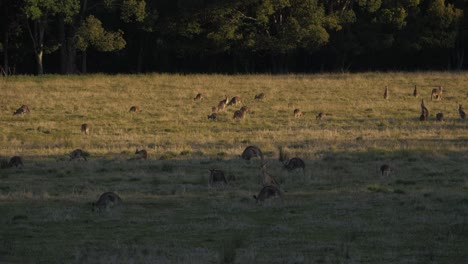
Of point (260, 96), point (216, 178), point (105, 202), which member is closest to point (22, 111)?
point (260, 96)

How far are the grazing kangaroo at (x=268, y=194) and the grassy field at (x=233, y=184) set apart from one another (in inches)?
4.8

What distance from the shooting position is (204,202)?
15820 millimetres

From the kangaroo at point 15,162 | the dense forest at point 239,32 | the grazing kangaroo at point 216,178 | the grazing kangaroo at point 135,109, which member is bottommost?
the kangaroo at point 15,162

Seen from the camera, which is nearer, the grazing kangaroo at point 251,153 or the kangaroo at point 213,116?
the grazing kangaroo at point 251,153

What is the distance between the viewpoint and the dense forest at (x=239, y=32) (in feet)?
187

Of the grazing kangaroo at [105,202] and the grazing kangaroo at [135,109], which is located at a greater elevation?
the grazing kangaroo at [135,109]

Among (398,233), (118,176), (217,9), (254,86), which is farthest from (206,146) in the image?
(217,9)

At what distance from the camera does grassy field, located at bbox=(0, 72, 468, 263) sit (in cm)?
1211

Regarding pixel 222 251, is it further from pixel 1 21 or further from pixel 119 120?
pixel 1 21

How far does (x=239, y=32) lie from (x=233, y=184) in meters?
42.5

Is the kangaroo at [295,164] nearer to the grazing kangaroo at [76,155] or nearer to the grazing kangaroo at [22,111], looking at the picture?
the grazing kangaroo at [76,155]

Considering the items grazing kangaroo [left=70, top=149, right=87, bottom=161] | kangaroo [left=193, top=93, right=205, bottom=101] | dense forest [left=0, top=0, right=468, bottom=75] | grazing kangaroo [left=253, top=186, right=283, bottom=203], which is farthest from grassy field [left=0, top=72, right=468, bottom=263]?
dense forest [left=0, top=0, right=468, bottom=75]

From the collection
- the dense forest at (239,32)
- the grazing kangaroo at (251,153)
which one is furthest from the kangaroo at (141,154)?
the dense forest at (239,32)

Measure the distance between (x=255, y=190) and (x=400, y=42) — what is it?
156 feet
